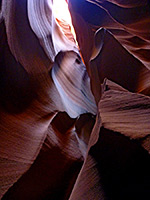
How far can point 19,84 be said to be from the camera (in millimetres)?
1473

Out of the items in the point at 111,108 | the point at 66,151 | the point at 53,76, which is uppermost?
the point at 111,108

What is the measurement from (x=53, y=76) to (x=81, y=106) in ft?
1.34

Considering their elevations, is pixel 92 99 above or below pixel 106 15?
below

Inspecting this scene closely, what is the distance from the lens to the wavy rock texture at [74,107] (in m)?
0.85

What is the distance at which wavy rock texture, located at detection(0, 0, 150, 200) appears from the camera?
2.79ft

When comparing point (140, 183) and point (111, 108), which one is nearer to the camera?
point (140, 183)

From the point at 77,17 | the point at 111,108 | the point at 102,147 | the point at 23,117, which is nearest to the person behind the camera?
the point at 102,147

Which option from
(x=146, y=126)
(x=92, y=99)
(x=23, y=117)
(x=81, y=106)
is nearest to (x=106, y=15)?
(x=92, y=99)

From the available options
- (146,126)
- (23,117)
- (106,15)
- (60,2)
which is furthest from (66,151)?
(60,2)

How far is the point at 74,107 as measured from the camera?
6.23ft

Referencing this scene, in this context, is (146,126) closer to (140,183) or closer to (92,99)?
(140,183)

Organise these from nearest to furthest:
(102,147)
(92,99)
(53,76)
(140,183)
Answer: (140,183) → (102,147) → (53,76) → (92,99)

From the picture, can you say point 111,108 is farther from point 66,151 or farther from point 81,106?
point 81,106

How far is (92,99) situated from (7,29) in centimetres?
110
